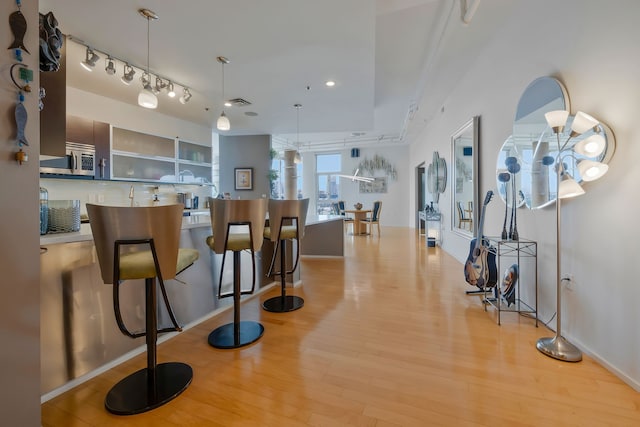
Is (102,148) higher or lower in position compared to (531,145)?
higher

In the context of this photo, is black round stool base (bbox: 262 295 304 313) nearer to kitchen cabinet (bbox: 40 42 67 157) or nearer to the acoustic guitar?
the acoustic guitar

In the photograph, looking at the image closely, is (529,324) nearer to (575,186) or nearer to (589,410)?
(589,410)

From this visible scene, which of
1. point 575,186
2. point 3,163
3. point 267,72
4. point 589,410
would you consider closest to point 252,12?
point 267,72

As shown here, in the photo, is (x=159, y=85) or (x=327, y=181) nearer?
(x=159, y=85)

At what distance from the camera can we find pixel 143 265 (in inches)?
58.7

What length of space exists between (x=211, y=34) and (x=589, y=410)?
388 cm

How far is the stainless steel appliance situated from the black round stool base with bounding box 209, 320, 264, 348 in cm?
316

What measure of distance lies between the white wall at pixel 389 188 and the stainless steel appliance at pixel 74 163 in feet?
25.9

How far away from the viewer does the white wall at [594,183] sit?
1.64 m

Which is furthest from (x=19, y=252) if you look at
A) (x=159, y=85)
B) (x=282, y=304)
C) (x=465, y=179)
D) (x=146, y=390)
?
(x=465, y=179)

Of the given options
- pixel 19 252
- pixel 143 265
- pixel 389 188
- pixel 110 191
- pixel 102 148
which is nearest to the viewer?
pixel 19 252

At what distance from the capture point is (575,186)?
6.00 ft

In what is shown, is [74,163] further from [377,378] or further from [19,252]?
[377,378]

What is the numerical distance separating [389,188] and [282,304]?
28.4 ft
